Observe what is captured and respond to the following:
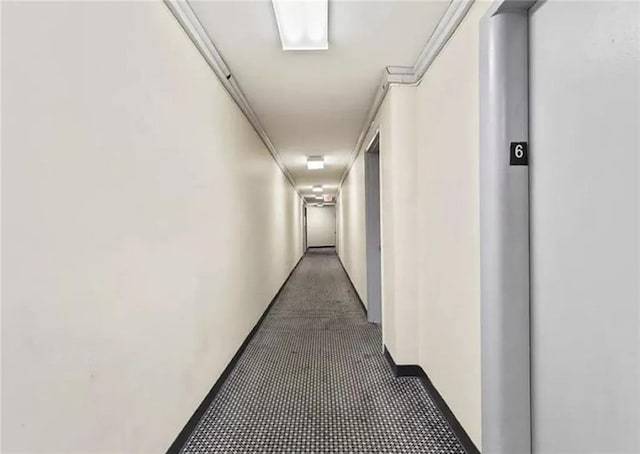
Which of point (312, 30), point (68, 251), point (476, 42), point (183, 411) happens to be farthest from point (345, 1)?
point (183, 411)

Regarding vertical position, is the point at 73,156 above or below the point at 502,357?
above

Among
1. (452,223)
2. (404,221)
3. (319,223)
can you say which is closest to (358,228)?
(404,221)

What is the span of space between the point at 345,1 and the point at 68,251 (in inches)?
67.7

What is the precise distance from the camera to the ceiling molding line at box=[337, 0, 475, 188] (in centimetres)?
182

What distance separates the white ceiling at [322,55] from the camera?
1904mm

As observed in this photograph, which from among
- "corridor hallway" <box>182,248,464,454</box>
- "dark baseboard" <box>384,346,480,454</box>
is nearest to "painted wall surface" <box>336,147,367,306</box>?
"corridor hallway" <box>182,248,464,454</box>

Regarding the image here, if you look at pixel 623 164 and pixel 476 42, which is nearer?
pixel 623 164

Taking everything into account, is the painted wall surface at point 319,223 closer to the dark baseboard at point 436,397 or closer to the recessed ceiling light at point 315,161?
the recessed ceiling light at point 315,161

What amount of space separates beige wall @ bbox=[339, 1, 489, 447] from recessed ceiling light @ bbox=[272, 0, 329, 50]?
0.74 m

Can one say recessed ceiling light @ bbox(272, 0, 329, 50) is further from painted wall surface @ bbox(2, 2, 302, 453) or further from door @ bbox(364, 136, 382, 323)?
door @ bbox(364, 136, 382, 323)

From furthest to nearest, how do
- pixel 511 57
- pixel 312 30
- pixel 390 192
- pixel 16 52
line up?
pixel 390 192
pixel 312 30
pixel 511 57
pixel 16 52

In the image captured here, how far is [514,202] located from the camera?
140 cm

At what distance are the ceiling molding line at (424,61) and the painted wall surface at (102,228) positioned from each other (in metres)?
1.39

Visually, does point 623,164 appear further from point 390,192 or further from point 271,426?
point 271,426
